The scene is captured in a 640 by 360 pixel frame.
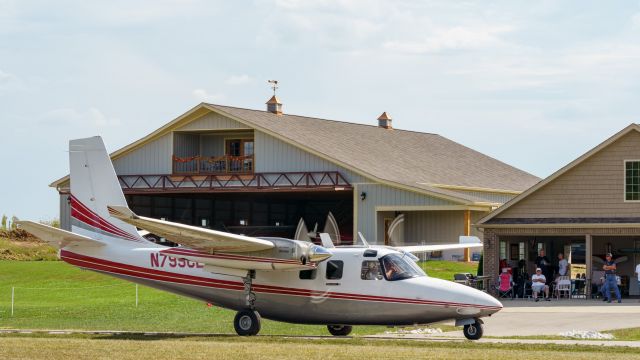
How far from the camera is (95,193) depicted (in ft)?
95.0

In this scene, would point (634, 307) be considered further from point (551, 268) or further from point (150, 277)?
point (150, 277)

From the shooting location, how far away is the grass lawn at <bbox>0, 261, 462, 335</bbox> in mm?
32062

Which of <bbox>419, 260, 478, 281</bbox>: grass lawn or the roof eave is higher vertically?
the roof eave

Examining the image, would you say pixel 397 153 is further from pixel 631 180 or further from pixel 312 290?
pixel 312 290

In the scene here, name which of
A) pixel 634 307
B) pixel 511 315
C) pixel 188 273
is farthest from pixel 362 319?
pixel 634 307

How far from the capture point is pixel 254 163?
180 feet

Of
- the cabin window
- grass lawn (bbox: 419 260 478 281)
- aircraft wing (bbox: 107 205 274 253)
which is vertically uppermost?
aircraft wing (bbox: 107 205 274 253)

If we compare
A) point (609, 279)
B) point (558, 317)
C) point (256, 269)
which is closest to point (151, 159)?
point (609, 279)

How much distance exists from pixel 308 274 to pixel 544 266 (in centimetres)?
1660

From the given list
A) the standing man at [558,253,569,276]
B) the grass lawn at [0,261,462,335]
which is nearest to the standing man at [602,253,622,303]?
the standing man at [558,253,569,276]

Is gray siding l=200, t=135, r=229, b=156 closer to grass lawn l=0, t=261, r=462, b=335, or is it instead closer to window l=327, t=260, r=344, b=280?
grass lawn l=0, t=261, r=462, b=335

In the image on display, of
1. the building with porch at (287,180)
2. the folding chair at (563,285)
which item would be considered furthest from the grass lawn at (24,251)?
the folding chair at (563,285)

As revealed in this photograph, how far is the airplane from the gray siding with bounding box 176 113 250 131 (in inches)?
1024

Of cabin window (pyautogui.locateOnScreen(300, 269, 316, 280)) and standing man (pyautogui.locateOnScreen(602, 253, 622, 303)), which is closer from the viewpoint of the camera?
cabin window (pyautogui.locateOnScreen(300, 269, 316, 280))
